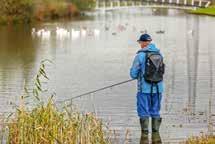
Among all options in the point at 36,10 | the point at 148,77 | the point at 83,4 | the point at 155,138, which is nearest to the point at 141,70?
the point at 148,77

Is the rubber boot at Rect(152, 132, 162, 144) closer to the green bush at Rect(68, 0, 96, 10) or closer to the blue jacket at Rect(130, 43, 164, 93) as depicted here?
the blue jacket at Rect(130, 43, 164, 93)

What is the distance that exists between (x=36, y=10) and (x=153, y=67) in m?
71.9

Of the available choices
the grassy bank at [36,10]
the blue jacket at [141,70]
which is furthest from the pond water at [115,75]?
the grassy bank at [36,10]

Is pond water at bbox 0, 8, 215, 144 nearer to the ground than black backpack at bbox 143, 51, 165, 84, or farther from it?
nearer to the ground

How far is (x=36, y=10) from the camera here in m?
84.6

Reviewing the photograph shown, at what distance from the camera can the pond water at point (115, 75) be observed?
1773 cm

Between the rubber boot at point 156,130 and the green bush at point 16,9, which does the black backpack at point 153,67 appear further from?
the green bush at point 16,9

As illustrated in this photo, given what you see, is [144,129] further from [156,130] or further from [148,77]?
[148,77]

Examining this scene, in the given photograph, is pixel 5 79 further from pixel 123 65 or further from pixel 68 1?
pixel 68 1

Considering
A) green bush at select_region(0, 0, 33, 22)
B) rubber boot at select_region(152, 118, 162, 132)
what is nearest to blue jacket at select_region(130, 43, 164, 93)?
rubber boot at select_region(152, 118, 162, 132)

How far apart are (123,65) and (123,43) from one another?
53.2ft

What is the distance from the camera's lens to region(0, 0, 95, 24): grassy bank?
261 ft

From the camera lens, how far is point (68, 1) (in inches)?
3836

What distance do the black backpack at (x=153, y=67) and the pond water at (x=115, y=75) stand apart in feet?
5.39
